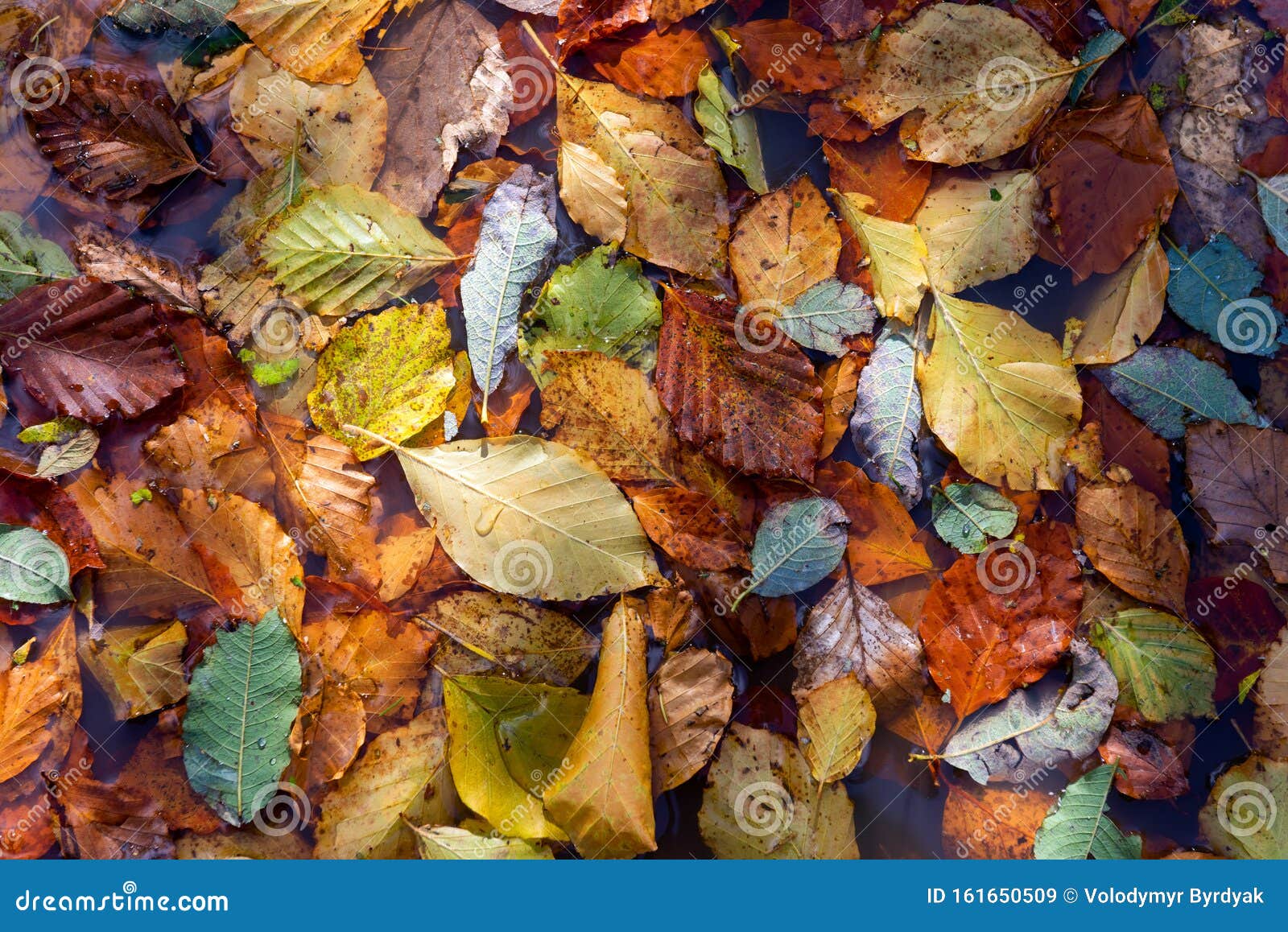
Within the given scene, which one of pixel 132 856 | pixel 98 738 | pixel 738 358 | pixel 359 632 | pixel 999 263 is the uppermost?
pixel 999 263

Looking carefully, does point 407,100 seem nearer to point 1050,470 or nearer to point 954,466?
point 954,466

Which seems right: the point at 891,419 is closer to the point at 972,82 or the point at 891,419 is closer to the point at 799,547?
the point at 799,547

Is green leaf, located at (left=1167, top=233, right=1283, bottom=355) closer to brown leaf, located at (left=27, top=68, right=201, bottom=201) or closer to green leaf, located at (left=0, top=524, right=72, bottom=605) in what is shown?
→ brown leaf, located at (left=27, top=68, right=201, bottom=201)

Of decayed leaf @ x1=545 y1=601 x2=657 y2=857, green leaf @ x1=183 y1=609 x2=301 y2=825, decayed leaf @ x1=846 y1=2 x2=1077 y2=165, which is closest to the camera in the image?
decayed leaf @ x1=545 y1=601 x2=657 y2=857

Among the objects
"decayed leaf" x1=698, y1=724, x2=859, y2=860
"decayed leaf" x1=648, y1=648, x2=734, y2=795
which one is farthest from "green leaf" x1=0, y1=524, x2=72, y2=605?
"decayed leaf" x1=698, y1=724, x2=859, y2=860

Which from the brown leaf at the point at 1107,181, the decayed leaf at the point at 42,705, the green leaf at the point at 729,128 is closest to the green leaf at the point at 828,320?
the green leaf at the point at 729,128

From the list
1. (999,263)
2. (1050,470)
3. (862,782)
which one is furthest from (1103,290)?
(862,782)
